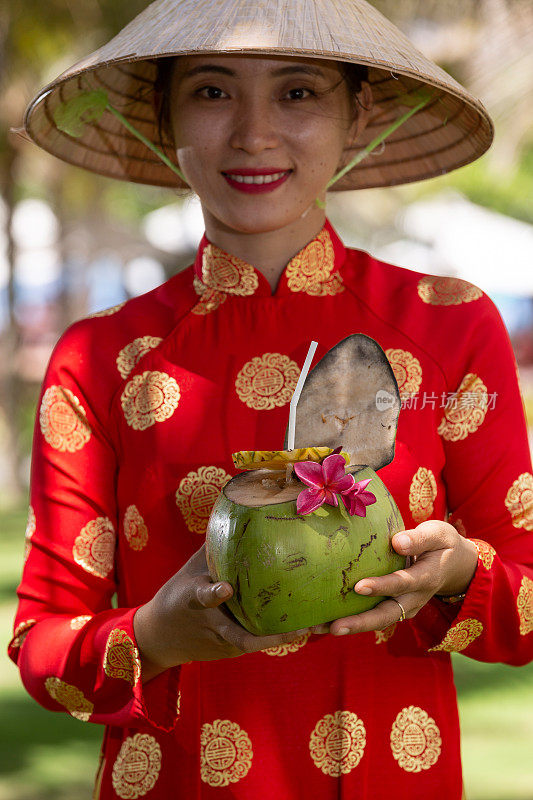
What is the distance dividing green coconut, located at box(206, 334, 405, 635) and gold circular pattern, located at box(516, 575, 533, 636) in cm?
33

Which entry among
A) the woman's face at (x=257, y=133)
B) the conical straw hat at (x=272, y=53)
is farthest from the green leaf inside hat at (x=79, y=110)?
the woman's face at (x=257, y=133)

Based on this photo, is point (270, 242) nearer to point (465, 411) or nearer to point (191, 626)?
point (465, 411)

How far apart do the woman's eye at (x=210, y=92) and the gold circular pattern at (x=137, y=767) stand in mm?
1057

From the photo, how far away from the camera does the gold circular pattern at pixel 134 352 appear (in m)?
1.77

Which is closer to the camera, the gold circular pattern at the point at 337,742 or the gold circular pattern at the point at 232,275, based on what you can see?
the gold circular pattern at the point at 337,742

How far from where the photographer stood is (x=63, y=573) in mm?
1685

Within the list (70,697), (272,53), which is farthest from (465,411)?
(70,697)

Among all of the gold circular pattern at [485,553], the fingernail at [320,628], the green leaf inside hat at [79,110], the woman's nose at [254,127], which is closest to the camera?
the fingernail at [320,628]

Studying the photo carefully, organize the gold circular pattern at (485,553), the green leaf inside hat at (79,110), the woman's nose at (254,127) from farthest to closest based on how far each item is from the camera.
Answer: the green leaf inside hat at (79,110) < the woman's nose at (254,127) < the gold circular pattern at (485,553)

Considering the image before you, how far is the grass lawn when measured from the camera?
370cm

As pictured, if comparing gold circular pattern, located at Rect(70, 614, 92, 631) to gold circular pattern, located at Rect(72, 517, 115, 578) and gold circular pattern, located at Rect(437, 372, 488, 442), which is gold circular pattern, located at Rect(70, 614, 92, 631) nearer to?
gold circular pattern, located at Rect(72, 517, 115, 578)

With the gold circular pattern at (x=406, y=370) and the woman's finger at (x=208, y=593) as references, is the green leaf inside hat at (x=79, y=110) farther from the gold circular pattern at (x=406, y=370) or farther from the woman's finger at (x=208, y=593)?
the woman's finger at (x=208, y=593)

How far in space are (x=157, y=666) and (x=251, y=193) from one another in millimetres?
762

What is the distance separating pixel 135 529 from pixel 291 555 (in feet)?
1.65
